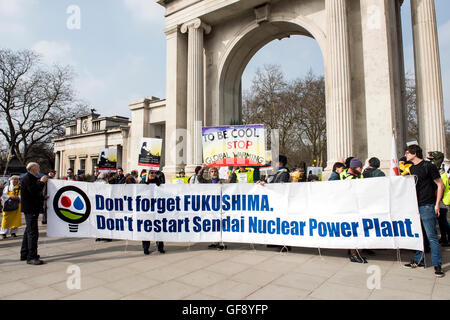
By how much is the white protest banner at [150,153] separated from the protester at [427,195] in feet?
28.2

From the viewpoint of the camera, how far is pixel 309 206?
5773 millimetres

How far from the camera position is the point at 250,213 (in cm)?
621

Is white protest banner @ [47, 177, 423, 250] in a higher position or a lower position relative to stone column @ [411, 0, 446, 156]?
lower

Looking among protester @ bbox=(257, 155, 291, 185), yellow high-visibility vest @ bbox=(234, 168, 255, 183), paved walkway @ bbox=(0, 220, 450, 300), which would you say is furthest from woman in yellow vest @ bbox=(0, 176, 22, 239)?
protester @ bbox=(257, 155, 291, 185)

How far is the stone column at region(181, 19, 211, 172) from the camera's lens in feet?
55.7

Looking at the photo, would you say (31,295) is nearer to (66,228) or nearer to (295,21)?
(66,228)

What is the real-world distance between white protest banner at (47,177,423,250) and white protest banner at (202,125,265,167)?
8.37 feet

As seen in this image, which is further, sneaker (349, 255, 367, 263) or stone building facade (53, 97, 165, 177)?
stone building facade (53, 97, 165, 177)

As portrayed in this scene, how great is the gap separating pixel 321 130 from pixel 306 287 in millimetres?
A: 32973

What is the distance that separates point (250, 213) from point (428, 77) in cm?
1051

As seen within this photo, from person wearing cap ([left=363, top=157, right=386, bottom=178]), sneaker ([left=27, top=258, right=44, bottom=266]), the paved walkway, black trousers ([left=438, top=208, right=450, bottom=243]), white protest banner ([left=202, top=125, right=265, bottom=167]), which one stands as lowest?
the paved walkway

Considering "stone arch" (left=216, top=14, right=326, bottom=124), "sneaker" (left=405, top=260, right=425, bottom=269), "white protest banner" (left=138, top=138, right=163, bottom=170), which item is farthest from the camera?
"stone arch" (left=216, top=14, right=326, bottom=124)

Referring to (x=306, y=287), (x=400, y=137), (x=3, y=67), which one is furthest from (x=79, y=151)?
(x=306, y=287)

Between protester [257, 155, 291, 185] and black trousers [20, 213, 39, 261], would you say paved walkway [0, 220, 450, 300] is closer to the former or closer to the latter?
black trousers [20, 213, 39, 261]
